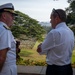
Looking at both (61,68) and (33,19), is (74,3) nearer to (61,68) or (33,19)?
(33,19)

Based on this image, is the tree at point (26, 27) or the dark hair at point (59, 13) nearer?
the dark hair at point (59, 13)

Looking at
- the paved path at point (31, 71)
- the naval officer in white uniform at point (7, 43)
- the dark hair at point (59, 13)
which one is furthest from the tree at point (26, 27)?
the naval officer in white uniform at point (7, 43)

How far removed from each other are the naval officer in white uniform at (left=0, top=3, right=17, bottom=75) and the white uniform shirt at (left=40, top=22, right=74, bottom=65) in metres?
0.56

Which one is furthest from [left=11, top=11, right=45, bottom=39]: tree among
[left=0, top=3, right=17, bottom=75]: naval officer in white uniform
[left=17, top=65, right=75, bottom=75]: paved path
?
[left=0, top=3, right=17, bottom=75]: naval officer in white uniform

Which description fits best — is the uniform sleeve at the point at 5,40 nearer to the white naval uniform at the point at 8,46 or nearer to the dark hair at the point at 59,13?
the white naval uniform at the point at 8,46

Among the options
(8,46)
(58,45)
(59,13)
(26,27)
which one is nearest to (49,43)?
(58,45)

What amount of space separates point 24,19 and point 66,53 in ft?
28.3

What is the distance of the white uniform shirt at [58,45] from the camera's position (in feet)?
9.47

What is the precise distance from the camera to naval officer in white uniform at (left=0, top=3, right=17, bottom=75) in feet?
7.52

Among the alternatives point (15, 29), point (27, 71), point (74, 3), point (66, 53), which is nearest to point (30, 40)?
point (15, 29)

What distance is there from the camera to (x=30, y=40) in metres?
12.9

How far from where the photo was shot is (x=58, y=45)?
2.90 metres

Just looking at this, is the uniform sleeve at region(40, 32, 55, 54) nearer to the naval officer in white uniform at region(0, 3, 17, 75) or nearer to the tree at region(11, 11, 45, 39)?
the naval officer in white uniform at region(0, 3, 17, 75)

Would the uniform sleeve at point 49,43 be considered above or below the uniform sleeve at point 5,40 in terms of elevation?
below
